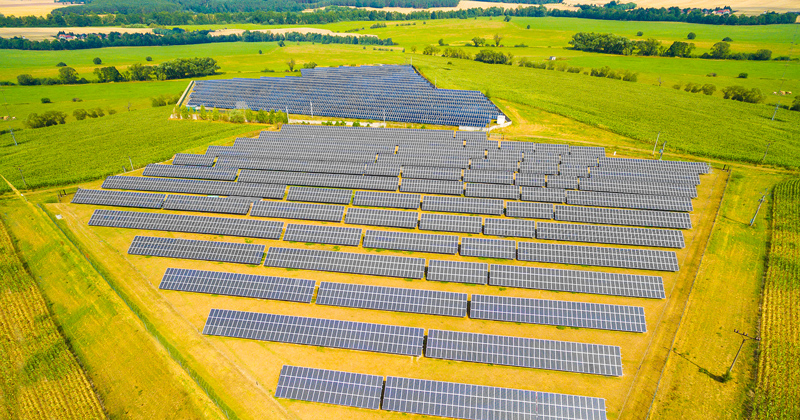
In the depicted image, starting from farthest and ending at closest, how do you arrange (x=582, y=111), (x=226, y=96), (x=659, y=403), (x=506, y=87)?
(x=506, y=87) → (x=226, y=96) → (x=582, y=111) → (x=659, y=403)

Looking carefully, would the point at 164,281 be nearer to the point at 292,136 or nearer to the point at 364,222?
the point at 364,222

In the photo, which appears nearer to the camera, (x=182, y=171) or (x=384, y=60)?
(x=182, y=171)

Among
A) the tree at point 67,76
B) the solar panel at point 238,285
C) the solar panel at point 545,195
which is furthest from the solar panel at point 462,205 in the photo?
the tree at point 67,76

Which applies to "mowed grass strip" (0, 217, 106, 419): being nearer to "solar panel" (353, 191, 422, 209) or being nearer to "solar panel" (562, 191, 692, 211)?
"solar panel" (353, 191, 422, 209)

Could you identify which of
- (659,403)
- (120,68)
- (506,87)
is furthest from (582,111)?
(120,68)

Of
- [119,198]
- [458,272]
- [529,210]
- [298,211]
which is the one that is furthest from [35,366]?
[529,210]

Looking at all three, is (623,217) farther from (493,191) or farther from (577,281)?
(493,191)

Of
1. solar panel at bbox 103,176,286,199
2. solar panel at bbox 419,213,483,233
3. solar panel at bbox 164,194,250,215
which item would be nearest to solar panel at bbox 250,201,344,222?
solar panel at bbox 164,194,250,215

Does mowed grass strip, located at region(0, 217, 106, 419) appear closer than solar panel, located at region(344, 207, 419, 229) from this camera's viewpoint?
Yes
